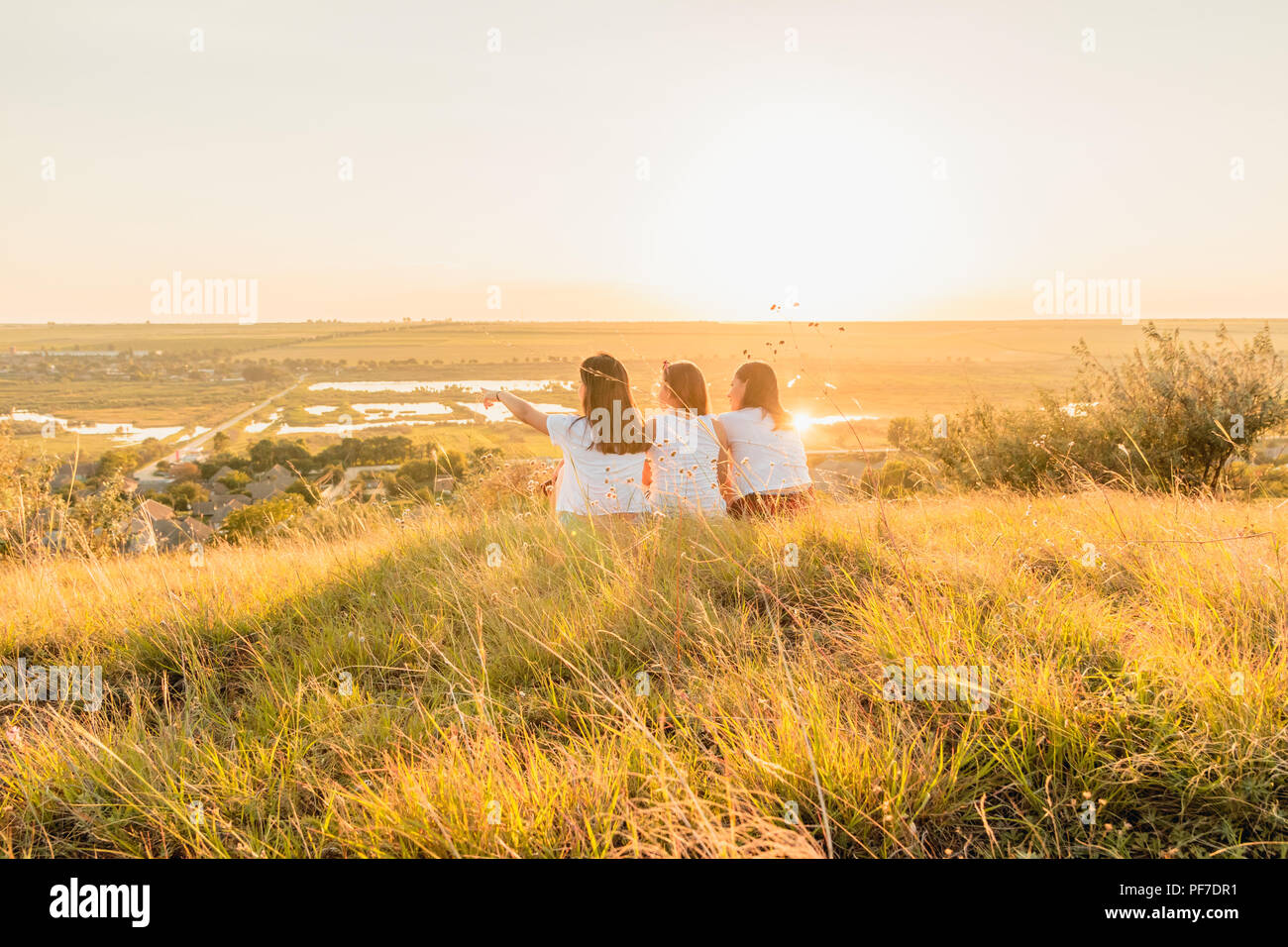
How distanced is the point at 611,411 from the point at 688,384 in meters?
0.91

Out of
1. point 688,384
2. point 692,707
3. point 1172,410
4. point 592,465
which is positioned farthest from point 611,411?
point 1172,410

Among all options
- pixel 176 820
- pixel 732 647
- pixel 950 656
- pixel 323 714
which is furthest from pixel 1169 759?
pixel 176 820

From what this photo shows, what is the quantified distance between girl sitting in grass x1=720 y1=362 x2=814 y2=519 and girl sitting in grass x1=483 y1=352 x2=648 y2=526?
2.72 feet

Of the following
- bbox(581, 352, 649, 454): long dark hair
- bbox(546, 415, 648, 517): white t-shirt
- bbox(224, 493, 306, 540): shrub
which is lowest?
bbox(224, 493, 306, 540): shrub

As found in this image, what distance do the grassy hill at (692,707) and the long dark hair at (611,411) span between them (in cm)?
95

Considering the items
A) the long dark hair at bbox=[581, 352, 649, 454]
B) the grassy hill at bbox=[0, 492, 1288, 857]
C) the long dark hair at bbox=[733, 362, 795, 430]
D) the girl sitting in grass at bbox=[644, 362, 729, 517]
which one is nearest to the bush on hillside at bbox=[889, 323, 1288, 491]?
the long dark hair at bbox=[733, 362, 795, 430]

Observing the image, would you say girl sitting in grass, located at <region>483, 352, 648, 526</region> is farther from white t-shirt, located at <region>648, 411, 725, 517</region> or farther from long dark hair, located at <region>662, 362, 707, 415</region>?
long dark hair, located at <region>662, 362, 707, 415</region>

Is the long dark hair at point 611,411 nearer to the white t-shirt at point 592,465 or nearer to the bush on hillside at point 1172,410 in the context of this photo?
the white t-shirt at point 592,465

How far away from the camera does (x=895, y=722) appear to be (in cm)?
213

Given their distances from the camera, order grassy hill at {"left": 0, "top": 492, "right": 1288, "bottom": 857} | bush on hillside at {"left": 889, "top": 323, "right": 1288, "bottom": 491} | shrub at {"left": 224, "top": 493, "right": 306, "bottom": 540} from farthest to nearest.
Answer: bush on hillside at {"left": 889, "top": 323, "right": 1288, "bottom": 491}, shrub at {"left": 224, "top": 493, "right": 306, "bottom": 540}, grassy hill at {"left": 0, "top": 492, "right": 1288, "bottom": 857}

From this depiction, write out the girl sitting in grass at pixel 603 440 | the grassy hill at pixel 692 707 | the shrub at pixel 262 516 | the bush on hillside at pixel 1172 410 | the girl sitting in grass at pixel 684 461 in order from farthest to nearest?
the bush on hillside at pixel 1172 410, the shrub at pixel 262 516, the girl sitting in grass at pixel 603 440, the girl sitting in grass at pixel 684 461, the grassy hill at pixel 692 707

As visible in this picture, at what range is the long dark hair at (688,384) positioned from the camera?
5.26 meters

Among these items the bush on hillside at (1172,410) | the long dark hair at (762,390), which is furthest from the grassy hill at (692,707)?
the bush on hillside at (1172,410)

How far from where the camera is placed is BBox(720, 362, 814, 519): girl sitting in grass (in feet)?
16.4
